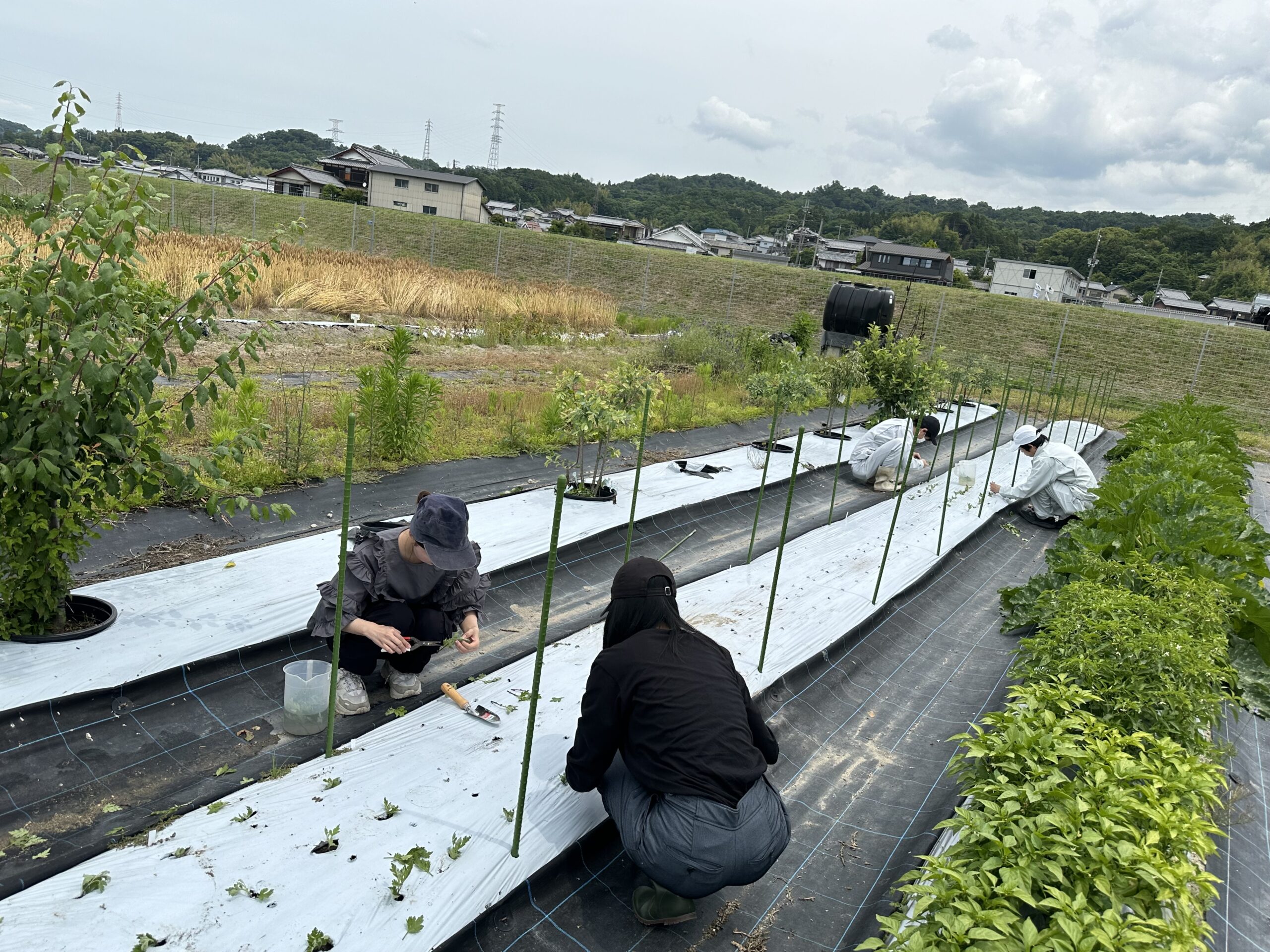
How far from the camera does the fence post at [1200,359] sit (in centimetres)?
2181

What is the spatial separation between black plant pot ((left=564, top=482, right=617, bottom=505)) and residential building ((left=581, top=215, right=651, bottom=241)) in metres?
54.2

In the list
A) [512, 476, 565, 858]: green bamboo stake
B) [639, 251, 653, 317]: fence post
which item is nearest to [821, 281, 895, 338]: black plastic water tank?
[639, 251, 653, 317]: fence post

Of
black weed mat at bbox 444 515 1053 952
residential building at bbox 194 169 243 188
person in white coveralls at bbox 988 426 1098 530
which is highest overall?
residential building at bbox 194 169 243 188

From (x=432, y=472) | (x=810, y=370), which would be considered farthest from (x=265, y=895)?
(x=810, y=370)

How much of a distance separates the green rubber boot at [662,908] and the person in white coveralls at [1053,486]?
6102 millimetres

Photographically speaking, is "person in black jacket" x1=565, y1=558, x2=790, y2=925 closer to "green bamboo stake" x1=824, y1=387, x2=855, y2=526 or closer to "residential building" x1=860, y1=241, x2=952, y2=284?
"green bamboo stake" x1=824, y1=387, x2=855, y2=526

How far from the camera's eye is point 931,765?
11.9 ft

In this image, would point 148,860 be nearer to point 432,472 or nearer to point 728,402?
point 432,472

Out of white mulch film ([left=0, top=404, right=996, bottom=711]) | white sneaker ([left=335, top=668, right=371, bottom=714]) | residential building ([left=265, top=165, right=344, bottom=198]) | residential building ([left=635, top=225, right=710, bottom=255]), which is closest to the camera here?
white mulch film ([left=0, top=404, right=996, bottom=711])

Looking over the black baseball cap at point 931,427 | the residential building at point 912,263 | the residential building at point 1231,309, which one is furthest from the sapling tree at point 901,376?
the residential building at point 912,263

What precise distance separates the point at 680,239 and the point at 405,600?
210 ft

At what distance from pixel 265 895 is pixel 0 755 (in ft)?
4.30

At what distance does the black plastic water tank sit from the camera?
55.1 feet

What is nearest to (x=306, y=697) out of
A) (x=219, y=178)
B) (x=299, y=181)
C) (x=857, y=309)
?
(x=857, y=309)
